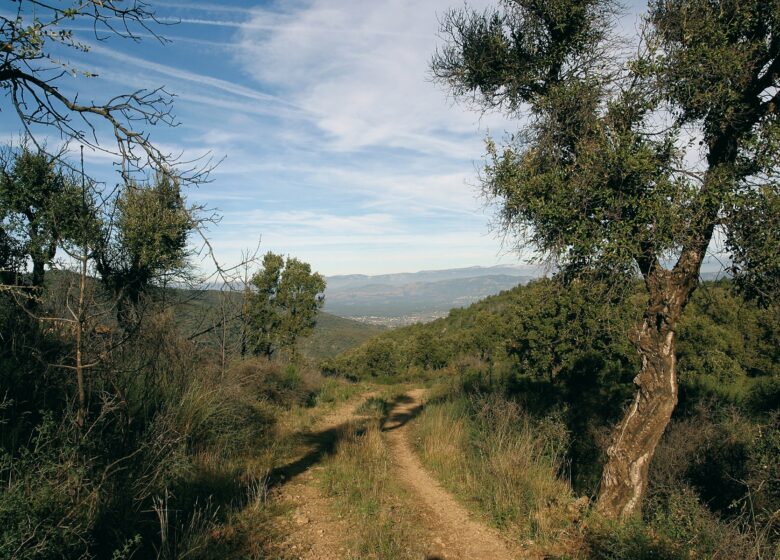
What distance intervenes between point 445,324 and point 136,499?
51.3 meters

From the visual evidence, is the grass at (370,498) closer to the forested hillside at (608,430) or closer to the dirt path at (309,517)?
the dirt path at (309,517)

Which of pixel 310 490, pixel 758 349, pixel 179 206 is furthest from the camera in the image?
pixel 758 349

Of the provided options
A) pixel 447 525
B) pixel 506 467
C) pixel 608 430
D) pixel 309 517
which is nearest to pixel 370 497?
pixel 309 517

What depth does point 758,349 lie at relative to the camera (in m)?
17.9

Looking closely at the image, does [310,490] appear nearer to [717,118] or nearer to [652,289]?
[652,289]

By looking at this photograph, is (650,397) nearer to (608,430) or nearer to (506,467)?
(506,467)

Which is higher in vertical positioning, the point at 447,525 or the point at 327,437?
the point at 447,525

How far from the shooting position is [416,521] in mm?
6008

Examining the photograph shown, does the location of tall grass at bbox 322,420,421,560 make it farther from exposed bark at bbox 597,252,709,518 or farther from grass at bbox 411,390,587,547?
exposed bark at bbox 597,252,709,518

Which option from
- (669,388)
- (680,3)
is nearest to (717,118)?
(680,3)

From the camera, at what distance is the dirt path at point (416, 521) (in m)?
5.21

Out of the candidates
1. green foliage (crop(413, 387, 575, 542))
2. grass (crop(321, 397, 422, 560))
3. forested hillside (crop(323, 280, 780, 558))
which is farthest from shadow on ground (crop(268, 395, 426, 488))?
green foliage (crop(413, 387, 575, 542))

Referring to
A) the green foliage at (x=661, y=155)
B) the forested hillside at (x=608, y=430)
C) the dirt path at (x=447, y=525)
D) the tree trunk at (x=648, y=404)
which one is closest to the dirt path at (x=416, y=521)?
the dirt path at (x=447, y=525)

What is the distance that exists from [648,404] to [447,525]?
3.40m
